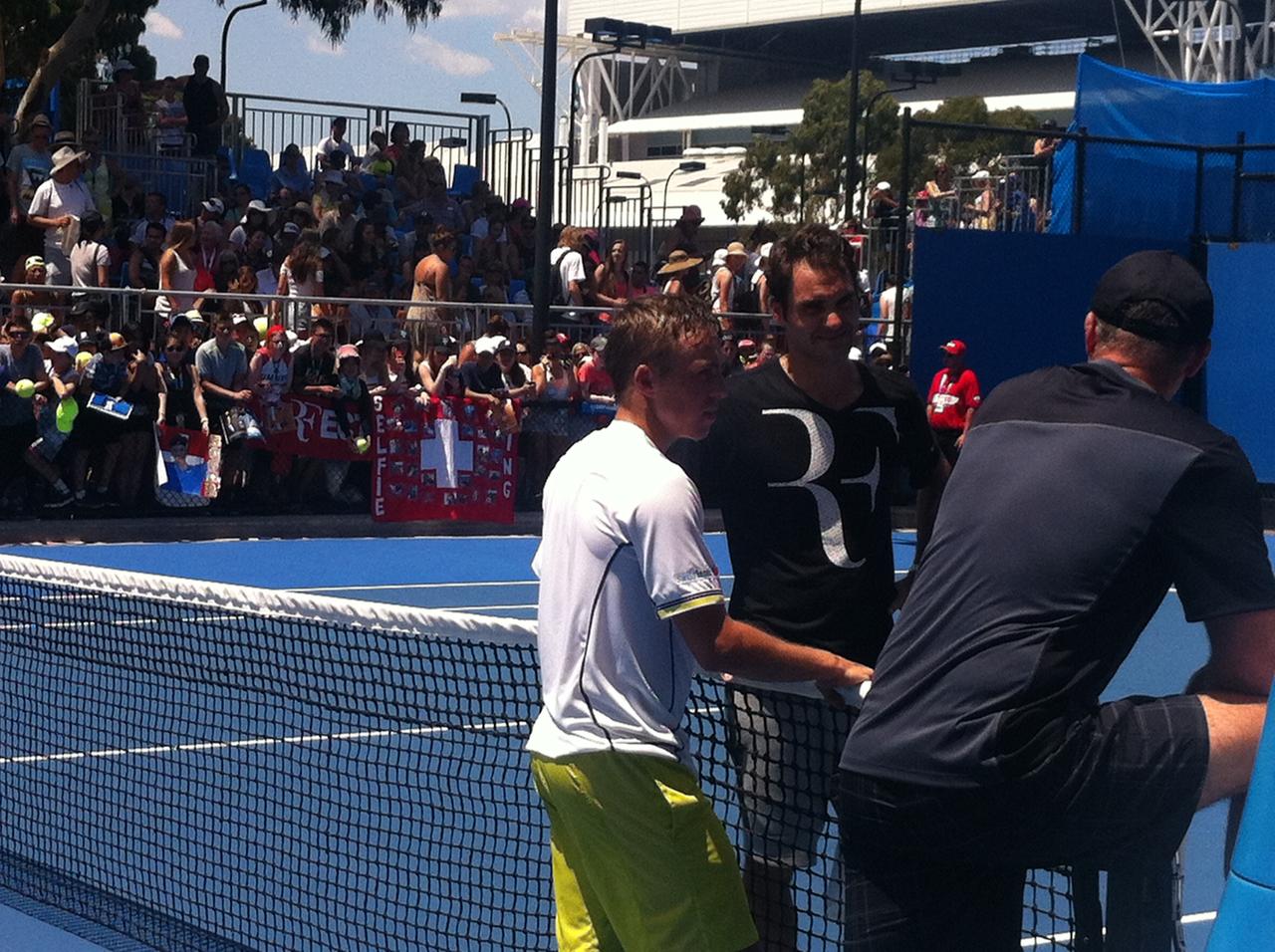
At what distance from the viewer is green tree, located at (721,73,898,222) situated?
59.6 m

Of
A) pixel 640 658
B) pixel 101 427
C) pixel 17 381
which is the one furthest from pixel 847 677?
pixel 101 427

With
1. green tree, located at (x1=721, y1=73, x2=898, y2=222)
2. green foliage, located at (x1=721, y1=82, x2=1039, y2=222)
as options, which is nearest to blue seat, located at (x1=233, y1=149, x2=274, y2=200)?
green foliage, located at (x1=721, y1=82, x2=1039, y2=222)

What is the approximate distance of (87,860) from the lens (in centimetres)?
634

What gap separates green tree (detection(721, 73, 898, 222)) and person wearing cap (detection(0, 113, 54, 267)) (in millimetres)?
41754

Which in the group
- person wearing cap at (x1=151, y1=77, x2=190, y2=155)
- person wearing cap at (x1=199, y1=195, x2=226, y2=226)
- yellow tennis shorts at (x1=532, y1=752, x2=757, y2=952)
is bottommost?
yellow tennis shorts at (x1=532, y1=752, x2=757, y2=952)

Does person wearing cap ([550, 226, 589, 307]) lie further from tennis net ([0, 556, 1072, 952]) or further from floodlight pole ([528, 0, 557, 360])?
tennis net ([0, 556, 1072, 952])

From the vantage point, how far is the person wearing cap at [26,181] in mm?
17953

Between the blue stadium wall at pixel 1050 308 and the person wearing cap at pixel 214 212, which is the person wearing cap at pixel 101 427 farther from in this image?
the blue stadium wall at pixel 1050 308

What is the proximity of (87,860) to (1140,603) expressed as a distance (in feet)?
15.5

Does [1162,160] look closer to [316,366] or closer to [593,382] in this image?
[593,382]

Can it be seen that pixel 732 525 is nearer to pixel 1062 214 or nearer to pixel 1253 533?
pixel 1253 533

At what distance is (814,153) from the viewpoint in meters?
61.8

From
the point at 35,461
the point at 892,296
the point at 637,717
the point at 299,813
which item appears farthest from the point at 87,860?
the point at 892,296

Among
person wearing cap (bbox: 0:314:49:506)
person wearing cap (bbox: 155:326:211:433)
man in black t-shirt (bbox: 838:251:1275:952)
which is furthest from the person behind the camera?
person wearing cap (bbox: 155:326:211:433)
